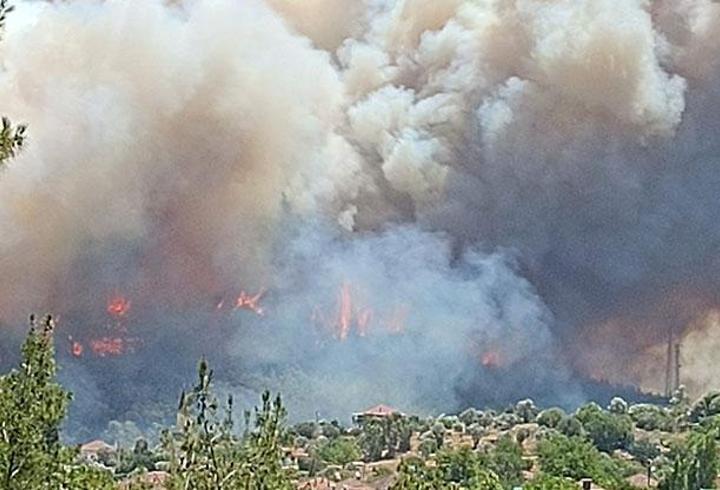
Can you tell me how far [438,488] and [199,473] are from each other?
220 inches

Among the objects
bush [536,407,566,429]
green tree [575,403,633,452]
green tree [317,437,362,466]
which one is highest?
bush [536,407,566,429]

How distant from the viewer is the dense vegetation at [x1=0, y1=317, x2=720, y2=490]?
564 cm

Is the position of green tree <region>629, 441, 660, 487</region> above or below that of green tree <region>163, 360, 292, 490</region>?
above

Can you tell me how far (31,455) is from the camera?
5547 millimetres

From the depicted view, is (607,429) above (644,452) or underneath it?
above

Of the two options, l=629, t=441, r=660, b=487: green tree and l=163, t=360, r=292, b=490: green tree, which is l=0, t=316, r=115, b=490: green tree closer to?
l=163, t=360, r=292, b=490: green tree

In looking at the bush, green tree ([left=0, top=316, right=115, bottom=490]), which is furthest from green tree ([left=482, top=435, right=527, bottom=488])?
green tree ([left=0, top=316, right=115, bottom=490])

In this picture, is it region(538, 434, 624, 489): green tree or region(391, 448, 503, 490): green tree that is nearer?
region(391, 448, 503, 490): green tree

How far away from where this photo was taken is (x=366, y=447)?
3869 centimetres

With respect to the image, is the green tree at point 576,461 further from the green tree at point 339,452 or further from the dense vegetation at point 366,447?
the green tree at point 339,452

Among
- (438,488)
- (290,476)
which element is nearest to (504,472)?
(438,488)

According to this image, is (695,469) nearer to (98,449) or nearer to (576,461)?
(576,461)

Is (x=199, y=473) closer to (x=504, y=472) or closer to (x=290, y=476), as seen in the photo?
(x=290, y=476)

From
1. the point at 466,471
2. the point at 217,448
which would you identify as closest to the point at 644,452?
the point at 466,471
